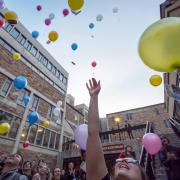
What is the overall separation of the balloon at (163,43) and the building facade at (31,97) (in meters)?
12.1

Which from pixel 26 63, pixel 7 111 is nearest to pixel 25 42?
pixel 26 63

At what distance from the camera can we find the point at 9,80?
12688 mm

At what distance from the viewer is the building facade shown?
39.9 feet

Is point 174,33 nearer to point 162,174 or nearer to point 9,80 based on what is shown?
point 162,174

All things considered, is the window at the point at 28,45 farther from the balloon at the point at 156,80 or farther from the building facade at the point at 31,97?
the balloon at the point at 156,80

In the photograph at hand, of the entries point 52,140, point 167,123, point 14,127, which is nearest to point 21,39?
point 14,127

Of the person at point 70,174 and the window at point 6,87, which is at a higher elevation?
the window at point 6,87

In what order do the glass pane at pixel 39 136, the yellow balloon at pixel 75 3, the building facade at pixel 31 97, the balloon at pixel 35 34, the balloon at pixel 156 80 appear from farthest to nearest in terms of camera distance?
the glass pane at pixel 39 136 → the building facade at pixel 31 97 → the balloon at pixel 35 34 → the yellow balloon at pixel 75 3 → the balloon at pixel 156 80

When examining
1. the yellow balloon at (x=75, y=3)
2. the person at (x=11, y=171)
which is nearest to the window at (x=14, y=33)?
the yellow balloon at (x=75, y=3)

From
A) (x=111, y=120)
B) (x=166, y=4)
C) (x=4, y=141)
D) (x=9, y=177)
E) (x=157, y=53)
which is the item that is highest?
(x=111, y=120)

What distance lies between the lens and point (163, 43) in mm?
1915

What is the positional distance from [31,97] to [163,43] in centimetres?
1418

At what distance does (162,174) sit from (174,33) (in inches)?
204

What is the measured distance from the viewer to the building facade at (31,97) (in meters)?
12.1
